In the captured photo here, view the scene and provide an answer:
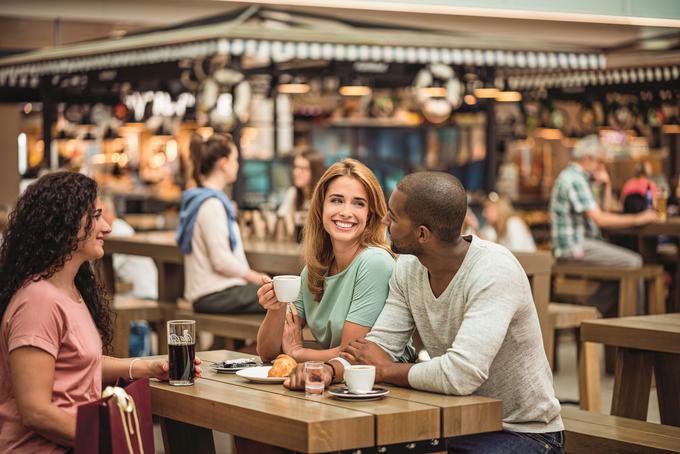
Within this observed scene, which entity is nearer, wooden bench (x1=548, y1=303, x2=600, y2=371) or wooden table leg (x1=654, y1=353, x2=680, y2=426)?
wooden table leg (x1=654, y1=353, x2=680, y2=426)

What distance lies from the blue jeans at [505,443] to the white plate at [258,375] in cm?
55

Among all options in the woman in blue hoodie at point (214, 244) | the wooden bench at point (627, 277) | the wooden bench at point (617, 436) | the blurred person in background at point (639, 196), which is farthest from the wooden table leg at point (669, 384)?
the blurred person in background at point (639, 196)

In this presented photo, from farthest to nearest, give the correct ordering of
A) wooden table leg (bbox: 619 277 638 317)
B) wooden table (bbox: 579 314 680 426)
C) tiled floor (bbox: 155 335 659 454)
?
1. wooden table leg (bbox: 619 277 638 317)
2. tiled floor (bbox: 155 335 659 454)
3. wooden table (bbox: 579 314 680 426)

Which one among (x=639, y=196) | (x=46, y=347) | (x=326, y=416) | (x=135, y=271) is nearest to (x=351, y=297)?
(x=326, y=416)

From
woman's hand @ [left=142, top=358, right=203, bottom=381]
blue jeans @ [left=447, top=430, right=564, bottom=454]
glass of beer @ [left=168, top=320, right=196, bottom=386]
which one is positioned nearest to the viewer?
blue jeans @ [left=447, top=430, right=564, bottom=454]

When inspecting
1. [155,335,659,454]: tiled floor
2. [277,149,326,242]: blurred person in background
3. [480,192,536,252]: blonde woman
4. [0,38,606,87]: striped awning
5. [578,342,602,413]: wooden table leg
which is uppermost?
[0,38,606,87]: striped awning

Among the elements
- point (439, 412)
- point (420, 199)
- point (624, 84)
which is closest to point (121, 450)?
point (439, 412)

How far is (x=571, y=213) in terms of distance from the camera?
363 inches

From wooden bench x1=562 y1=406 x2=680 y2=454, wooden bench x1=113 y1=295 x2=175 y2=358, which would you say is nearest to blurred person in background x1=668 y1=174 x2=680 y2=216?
wooden bench x1=113 y1=295 x2=175 y2=358

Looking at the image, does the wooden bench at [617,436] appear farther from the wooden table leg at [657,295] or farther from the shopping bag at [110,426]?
the wooden table leg at [657,295]

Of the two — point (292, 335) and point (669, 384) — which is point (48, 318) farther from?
point (669, 384)

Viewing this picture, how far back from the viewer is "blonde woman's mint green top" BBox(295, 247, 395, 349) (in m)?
3.98

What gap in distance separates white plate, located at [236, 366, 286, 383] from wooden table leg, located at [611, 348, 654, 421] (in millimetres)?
1919

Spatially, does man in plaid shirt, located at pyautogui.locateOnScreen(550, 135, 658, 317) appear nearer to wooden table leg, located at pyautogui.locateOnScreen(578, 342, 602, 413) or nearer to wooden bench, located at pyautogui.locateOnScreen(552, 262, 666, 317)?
wooden bench, located at pyautogui.locateOnScreen(552, 262, 666, 317)
